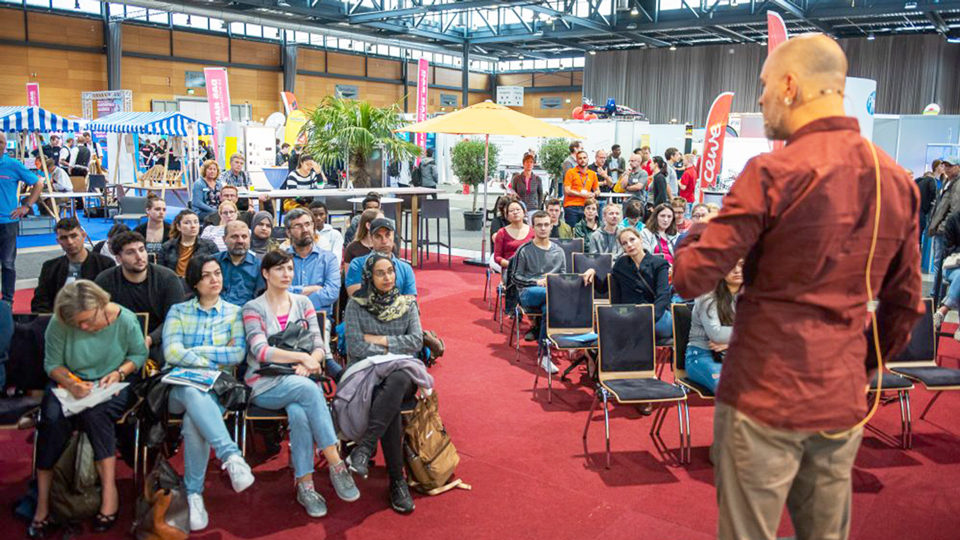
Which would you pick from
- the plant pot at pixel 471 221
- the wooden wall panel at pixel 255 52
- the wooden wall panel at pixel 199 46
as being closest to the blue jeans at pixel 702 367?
the plant pot at pixel 471 221

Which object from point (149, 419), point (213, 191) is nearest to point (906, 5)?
point (213, 191)

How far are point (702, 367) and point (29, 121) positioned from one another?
11.2m

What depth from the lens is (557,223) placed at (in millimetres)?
7930

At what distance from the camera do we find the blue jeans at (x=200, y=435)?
134 inches

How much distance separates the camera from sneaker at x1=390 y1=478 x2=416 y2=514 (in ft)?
11.5

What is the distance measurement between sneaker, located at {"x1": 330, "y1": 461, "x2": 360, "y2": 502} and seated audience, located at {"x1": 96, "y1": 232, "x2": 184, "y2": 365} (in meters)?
1.34

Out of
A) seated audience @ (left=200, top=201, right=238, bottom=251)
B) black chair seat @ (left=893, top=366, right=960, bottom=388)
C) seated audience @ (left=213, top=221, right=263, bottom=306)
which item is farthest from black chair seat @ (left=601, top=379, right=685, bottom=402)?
seated audience @ (left=200, top=201, right=238, bottom=251)

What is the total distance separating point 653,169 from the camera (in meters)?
10.7

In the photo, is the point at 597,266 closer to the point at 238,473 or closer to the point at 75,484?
the point at 238,473

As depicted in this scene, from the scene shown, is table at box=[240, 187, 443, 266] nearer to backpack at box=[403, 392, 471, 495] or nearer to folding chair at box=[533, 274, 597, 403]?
folding chair at box=[533, 274, 597, 403]

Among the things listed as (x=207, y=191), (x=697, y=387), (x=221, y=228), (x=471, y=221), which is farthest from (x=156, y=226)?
(x=471, y=221)

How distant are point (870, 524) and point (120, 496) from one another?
3526 mm

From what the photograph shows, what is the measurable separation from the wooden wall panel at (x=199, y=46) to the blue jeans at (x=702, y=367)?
24.1 metres

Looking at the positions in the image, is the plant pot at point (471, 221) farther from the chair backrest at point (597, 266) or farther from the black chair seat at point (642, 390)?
the black chair seat at point (642, 390)
